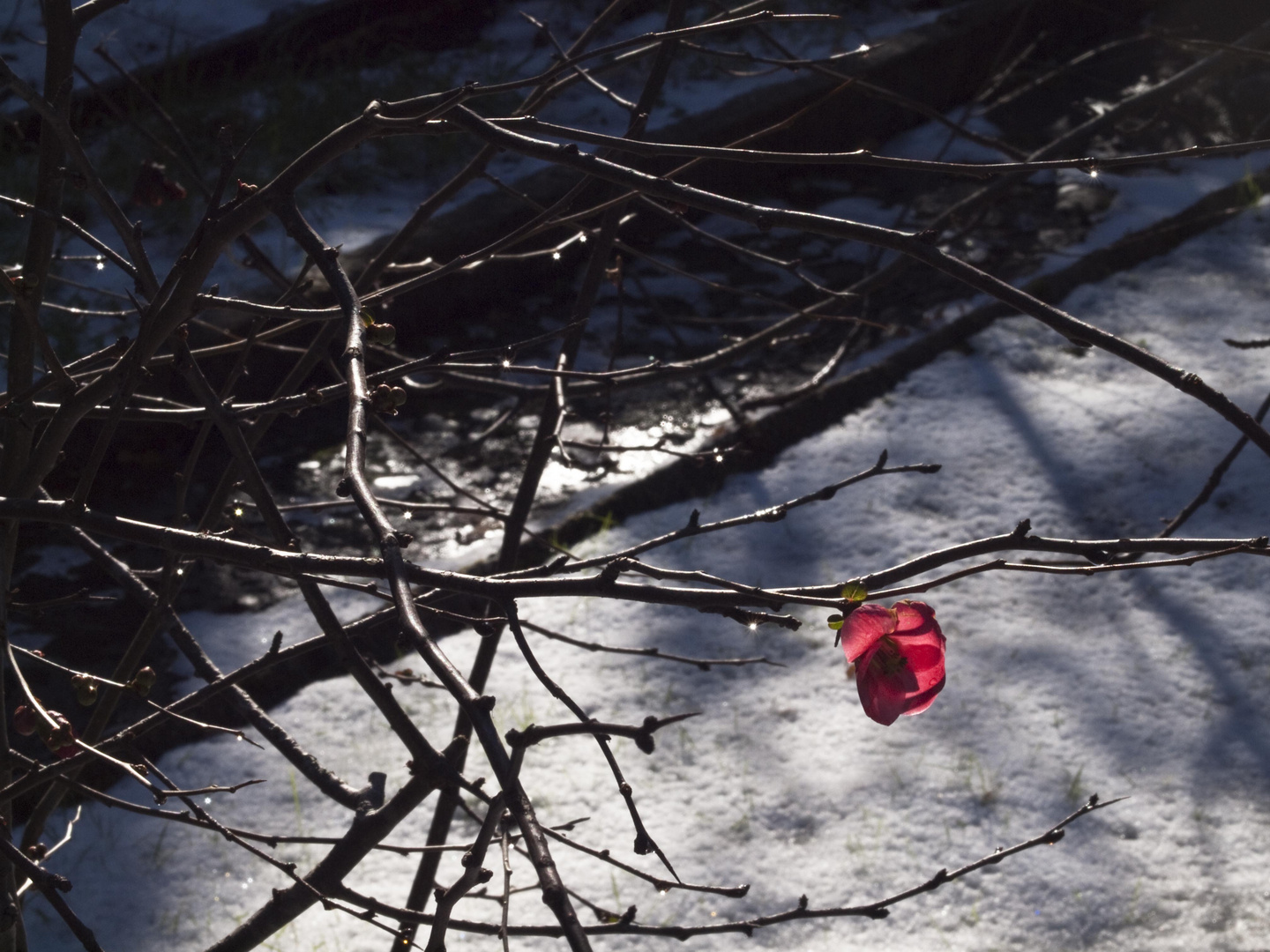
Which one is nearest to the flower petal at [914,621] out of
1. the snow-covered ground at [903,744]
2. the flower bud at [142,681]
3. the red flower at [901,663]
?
the red flower at [901,663]

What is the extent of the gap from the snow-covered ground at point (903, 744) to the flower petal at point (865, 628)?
0.99 m

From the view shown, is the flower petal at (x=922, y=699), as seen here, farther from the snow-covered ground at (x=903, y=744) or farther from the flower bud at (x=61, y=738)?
the snow-covered ground at (x=903, y=744)

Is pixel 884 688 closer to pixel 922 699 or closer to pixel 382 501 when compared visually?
pixel 922 699

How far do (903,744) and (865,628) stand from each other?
1265mm

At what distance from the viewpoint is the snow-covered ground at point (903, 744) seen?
1615mm

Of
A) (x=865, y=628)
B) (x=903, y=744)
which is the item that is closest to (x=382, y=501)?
(x=865, y=628)

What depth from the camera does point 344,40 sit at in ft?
13.1

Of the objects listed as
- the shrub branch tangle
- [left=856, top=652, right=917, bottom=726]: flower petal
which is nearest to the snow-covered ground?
the shrub branch tangle

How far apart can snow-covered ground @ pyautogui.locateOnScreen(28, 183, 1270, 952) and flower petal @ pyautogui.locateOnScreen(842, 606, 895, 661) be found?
0.99 meters

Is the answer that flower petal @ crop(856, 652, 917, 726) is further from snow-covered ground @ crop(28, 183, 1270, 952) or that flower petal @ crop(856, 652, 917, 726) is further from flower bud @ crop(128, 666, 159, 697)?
snow-covered ground @ crop(28, 183, 1270, 952)

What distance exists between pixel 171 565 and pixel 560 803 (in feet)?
2.97

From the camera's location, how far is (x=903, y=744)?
1.92 metres

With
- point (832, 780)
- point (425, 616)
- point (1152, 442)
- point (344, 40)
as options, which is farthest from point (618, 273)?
point (344, 40)

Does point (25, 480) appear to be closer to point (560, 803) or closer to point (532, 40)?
point (560, 803)
